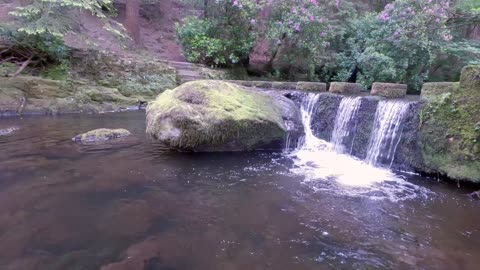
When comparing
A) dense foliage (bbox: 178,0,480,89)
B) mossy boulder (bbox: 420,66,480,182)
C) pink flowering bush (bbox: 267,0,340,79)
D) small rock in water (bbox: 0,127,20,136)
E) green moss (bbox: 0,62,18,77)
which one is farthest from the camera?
pink flowering bush (bbox: 267,0,340,79)

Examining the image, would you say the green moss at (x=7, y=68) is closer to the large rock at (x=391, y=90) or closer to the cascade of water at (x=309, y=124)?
the cascade of water at (x=309, y=124)

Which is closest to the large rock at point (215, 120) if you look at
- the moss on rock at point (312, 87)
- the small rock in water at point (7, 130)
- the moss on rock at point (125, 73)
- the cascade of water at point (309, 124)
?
the cascade of water at point (309, 124)

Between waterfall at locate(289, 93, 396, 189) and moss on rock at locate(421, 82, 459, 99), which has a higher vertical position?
moss on rock at locate(421, 82, 459, 99)

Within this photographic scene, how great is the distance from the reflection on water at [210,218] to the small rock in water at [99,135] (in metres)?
1.10

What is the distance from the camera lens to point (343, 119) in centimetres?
770

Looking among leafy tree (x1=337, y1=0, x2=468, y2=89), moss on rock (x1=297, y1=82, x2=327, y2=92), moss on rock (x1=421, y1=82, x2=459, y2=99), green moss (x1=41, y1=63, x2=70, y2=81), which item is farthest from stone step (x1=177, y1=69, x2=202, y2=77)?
moss on rock (x1=421, y1=82, x2=459, y2=99)

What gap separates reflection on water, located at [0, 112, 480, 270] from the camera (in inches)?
126

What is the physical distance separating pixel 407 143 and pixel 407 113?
594mm

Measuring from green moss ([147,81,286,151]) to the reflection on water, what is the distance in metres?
0.50

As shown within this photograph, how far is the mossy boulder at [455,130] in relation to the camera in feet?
17.7

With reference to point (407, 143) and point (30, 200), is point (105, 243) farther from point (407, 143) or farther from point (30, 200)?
point (407, 143)

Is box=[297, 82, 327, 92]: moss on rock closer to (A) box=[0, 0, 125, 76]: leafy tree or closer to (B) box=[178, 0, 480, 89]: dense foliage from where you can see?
(B) box=[178, 0, 480, 89]: dense foliage

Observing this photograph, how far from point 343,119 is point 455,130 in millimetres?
2412

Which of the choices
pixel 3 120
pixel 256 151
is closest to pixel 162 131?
pixel 256 151
